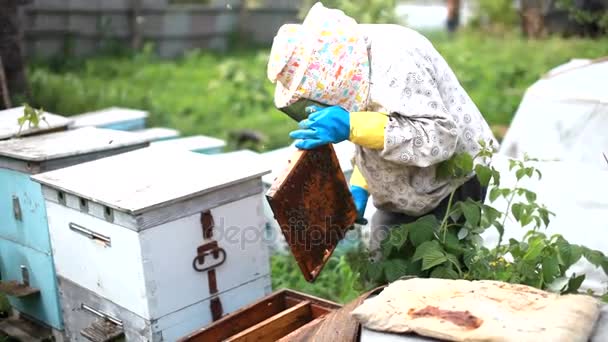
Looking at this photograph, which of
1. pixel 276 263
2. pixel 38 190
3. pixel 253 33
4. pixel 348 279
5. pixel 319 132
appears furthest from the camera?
pixel 253 33

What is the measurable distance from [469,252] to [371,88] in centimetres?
75

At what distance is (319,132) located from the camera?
2.46 metres

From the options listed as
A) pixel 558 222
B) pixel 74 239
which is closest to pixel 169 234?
→ pixel 74 239

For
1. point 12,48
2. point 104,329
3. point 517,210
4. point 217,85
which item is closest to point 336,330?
point 517,210

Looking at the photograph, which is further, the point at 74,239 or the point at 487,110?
the point at 487,110

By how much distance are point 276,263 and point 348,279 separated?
0.53 m

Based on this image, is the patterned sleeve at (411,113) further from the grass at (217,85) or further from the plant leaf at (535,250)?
the grass at (217,85)

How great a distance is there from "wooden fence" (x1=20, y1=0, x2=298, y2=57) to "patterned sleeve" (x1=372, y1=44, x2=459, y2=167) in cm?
787

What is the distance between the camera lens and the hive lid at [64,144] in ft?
10.5

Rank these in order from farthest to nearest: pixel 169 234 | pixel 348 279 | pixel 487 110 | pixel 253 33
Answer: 1. pixel 253 33
2. pixel 487 110
3. pixel 348 279
4. pixel 169 234

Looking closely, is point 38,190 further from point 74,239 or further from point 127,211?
Result: point 127,211

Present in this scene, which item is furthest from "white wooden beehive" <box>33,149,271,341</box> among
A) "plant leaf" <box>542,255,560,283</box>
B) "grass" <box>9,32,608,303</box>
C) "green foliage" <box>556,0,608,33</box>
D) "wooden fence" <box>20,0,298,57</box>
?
"wooden fence" <box>20,0,298,57</box>

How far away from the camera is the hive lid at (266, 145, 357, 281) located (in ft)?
8.39

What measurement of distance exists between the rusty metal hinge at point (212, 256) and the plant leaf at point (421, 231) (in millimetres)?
796
